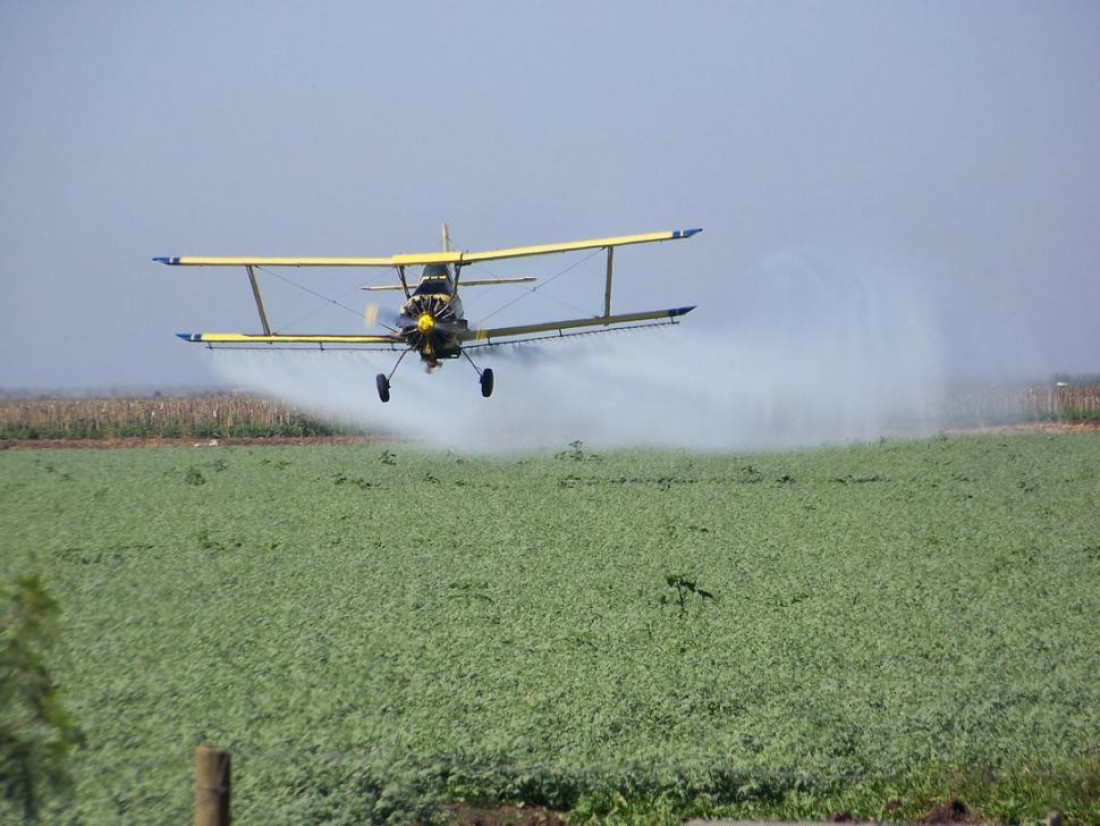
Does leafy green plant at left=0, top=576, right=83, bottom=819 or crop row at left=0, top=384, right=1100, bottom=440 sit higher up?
crop row at left=0, top=384, right=1100, bottom=440

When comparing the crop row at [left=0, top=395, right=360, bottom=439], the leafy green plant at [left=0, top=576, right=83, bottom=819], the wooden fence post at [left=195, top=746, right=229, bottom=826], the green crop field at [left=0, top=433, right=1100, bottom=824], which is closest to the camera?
the leafy green plant at [left=0, top=576, right=83, bottom=819]

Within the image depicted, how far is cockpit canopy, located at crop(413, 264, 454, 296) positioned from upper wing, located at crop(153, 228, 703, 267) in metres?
0.19

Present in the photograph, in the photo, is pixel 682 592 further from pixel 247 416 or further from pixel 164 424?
pixel 247 416

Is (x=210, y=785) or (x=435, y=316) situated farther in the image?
(x=435, y=316)

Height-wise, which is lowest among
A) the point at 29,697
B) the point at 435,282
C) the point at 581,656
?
the point at 581,656

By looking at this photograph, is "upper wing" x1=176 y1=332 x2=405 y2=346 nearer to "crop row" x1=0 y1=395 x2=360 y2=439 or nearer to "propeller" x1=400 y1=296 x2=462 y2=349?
"propeller" x1=400 y1=296 x2=462 y2=349

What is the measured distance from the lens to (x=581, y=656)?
551 inches

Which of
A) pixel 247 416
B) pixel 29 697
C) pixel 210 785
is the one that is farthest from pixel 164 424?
pixel 29 697

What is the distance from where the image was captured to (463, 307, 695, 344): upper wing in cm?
3356

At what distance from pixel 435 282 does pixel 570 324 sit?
4.37 metres

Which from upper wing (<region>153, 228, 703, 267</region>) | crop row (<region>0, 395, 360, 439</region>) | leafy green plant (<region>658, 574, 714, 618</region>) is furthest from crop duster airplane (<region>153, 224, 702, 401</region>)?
crop row (<region>0, 395, 360, 439</region>)

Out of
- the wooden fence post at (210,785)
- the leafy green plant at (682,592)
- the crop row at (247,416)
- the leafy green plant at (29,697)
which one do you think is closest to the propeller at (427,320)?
the leafy green plant at (682,592)

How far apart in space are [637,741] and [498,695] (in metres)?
1.65

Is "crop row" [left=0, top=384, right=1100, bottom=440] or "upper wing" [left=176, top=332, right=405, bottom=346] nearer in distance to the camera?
"upper wing" [left=176, top=332, right=405, bottom=346]
